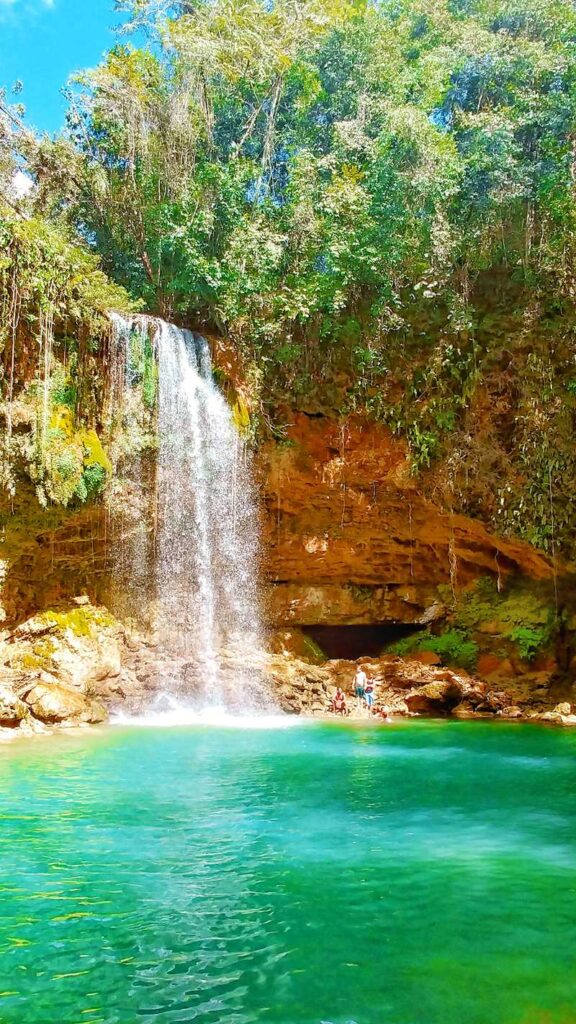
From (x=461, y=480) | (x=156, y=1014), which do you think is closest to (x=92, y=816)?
(x=156, y=1014)

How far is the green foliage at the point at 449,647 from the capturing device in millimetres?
17125

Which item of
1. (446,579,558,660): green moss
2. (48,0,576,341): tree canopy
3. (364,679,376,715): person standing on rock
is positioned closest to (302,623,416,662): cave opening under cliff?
(446,579,558,660): green moss

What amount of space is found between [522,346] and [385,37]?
11.0m

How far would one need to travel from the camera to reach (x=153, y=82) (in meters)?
20.1

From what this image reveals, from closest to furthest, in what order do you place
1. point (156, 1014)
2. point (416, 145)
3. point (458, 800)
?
point (156, 1014), point (458, 800), point (416, 145)

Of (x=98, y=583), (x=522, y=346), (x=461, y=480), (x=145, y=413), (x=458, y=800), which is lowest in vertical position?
(x=458, y=800)

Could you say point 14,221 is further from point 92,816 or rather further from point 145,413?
point 92,816

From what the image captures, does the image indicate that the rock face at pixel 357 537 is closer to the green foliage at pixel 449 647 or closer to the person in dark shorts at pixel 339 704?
the green foliage at pixel 449 647

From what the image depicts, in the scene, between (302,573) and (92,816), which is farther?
(302,573)

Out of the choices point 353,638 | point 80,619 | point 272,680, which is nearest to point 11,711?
point 80,619

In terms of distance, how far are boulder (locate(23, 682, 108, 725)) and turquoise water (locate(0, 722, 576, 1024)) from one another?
369 cm

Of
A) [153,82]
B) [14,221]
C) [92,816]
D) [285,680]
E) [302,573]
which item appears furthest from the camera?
[153,82]

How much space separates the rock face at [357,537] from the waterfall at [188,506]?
119 cm

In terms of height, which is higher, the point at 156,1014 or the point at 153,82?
the point at 153,82
